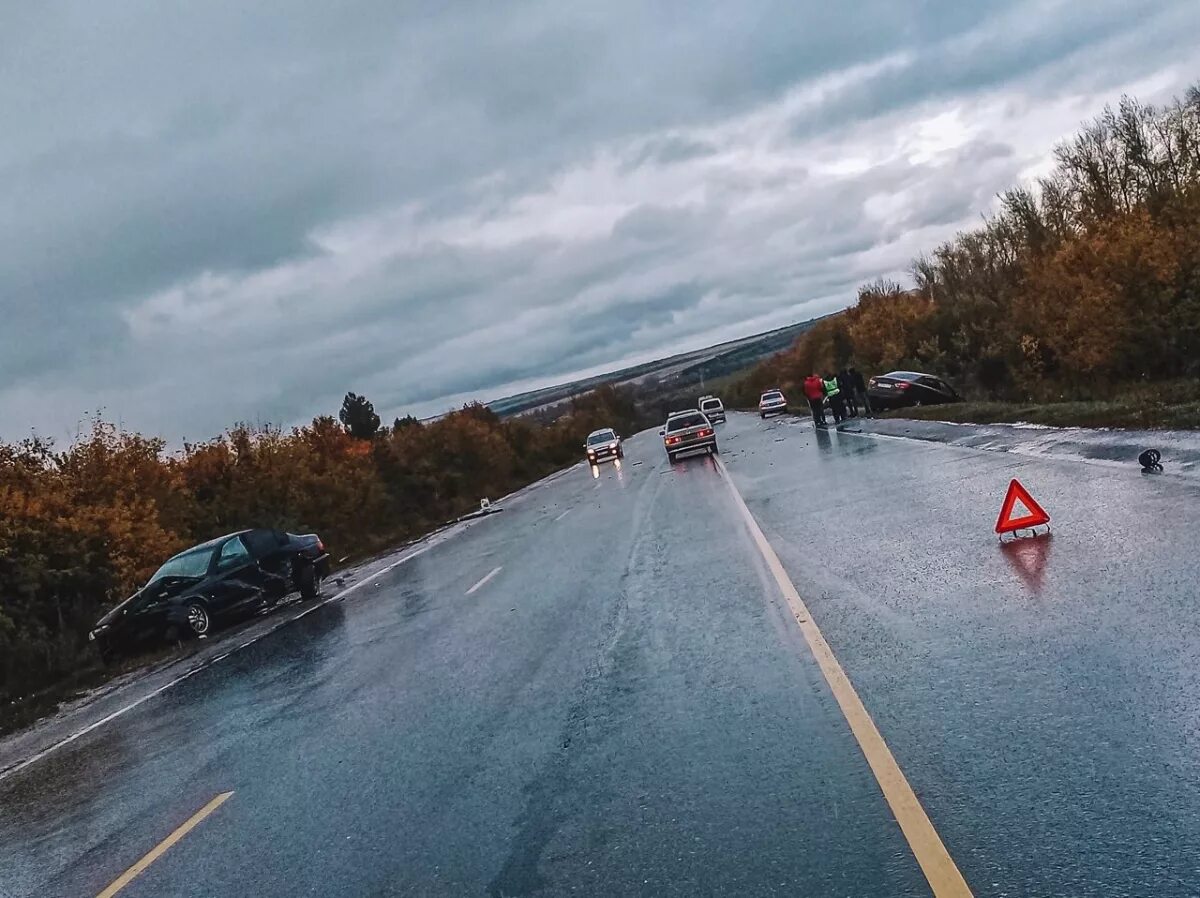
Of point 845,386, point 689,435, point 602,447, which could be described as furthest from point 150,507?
point 602,447

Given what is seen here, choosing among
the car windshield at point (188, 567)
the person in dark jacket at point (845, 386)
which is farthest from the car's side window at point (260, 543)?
the person in dark jacket at point (845, 386)

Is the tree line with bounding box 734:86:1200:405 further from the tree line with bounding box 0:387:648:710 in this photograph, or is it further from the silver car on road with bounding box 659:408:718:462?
the tree line with bounding box 0:387:648:710

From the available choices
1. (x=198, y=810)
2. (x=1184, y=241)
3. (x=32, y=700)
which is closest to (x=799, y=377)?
(x=1184, y=241)

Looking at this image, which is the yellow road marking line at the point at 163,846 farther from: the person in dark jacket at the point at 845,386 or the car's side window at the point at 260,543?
the person in dark jacket at the point at 845,386

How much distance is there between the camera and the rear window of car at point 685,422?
37.2m

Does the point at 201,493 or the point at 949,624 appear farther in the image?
the point at 201,493

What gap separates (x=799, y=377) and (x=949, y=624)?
93.0 meters

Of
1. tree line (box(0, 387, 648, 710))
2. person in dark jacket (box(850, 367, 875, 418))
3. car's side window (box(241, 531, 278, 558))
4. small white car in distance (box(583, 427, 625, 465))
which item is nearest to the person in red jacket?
person in dark jacket (box(850, 367, 875, 418))

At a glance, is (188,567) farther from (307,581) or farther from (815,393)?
(815,393)

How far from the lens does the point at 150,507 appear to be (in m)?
24.8

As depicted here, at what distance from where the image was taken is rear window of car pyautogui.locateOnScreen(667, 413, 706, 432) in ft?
122

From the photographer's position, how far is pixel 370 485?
44.3m

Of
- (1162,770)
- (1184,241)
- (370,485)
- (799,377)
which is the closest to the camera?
(1162,770)

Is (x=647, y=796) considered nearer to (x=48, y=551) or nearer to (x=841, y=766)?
(x=841, y=766)
